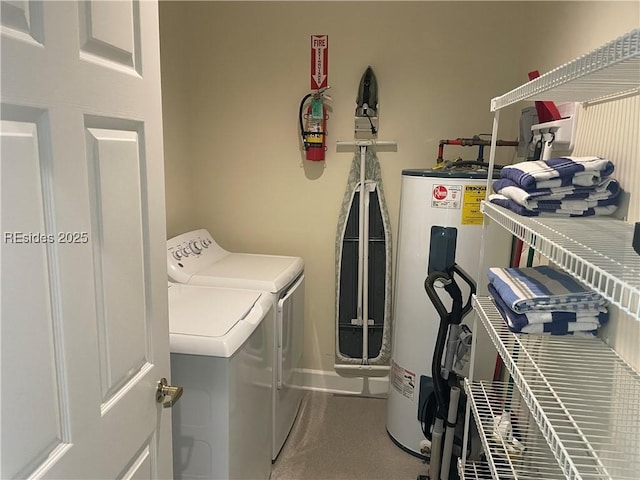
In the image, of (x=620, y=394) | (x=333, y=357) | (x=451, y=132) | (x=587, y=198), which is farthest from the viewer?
(x=333, y=357)

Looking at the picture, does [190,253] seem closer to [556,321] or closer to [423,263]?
[423,263]

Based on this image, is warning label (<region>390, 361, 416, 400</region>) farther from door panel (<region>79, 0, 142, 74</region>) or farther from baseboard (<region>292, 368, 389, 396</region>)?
door panel (<region>79, 0, 142, 74</region>)

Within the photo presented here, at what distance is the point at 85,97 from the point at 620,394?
1400 millimetres

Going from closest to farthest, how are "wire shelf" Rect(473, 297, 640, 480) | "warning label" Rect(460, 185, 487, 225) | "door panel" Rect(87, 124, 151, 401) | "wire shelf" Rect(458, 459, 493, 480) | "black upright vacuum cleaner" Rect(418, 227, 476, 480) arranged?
"door panel" Rect(87, 124, 151, 401), "wire shelf" Rect(473, 297, 640, 480), "wire shelf" Rect(458, 459, 493, 480), "black upright vacuum cleaner" Rect(418, 227, 476, 480), "warning label" Rect(460, 185, 487, 225)

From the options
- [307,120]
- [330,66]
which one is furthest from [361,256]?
[330,66]

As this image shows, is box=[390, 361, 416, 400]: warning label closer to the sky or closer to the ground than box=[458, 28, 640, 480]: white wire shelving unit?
closer to the ground

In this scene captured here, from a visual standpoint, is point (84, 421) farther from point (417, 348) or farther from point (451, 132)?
point (451, 132)

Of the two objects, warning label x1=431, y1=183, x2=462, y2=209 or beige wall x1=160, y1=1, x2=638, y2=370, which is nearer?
warning label x1=431, y1=183, x2=462, y2=209

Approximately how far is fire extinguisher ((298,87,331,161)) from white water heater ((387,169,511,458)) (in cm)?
61

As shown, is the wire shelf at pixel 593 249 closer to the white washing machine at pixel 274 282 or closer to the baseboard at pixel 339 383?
the white washing machine at pixel 274 282

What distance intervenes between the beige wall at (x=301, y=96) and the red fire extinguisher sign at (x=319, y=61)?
4cm

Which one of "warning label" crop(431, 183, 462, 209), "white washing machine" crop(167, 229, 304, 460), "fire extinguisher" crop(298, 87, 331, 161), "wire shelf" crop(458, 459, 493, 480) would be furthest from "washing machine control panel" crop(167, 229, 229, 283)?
"wire shelf" crop(458, 459, 493, 480)

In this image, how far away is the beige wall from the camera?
8.63ft

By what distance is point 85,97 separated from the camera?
850 millimetres
